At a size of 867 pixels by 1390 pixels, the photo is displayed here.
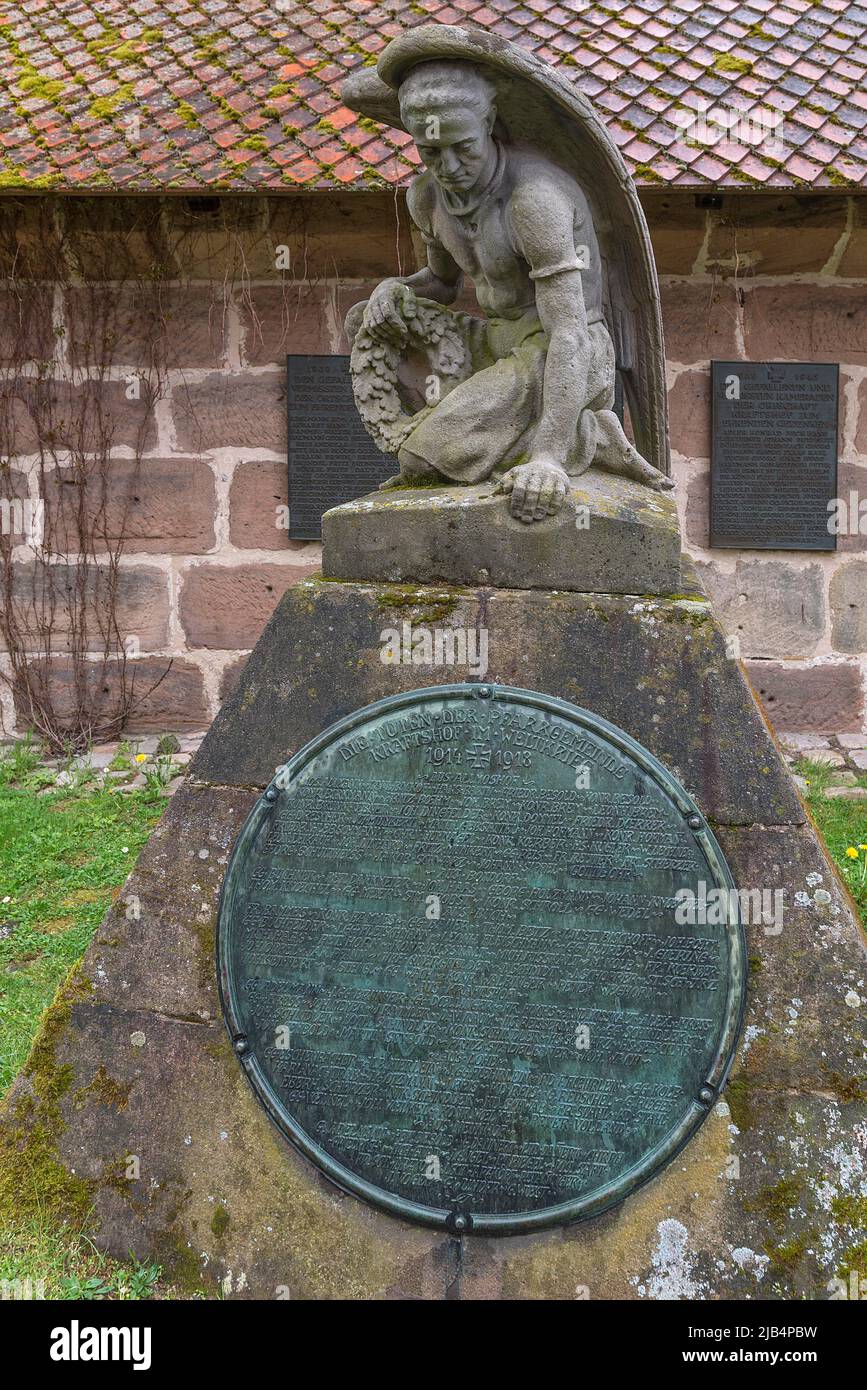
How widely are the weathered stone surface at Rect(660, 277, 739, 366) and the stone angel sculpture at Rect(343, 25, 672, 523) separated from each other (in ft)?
11.3

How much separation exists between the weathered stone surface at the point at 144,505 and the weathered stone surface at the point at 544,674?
4024mm

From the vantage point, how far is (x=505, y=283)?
2.54 meters

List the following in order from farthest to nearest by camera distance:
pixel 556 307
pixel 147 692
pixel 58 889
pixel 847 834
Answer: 1. pixel 147 692
2. pixel 847 834
3. pixel 58 889
4. pixel 556 307

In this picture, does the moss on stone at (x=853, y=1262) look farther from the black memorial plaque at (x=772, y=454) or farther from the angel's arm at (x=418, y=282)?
the black memorial plaque at (x=772, y=454)

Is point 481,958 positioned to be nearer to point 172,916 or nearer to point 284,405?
point 172,916

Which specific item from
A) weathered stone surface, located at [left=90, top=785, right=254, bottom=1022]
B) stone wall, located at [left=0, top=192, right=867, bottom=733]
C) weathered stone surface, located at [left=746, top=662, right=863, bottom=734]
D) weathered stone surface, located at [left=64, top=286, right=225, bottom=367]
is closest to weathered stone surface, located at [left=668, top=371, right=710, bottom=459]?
stone wall, located at [left=0, top=192, right=867, bottom=733]

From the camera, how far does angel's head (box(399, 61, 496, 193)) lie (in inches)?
87.5

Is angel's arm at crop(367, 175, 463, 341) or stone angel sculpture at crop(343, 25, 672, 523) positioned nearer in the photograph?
stone angel sculpture at crop(343, 25, 672, 523)

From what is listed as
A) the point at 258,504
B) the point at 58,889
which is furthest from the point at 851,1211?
the point at 258,504

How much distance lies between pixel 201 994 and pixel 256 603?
417 centimetres

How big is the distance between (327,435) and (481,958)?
437cm

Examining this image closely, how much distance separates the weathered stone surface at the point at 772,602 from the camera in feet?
20.3

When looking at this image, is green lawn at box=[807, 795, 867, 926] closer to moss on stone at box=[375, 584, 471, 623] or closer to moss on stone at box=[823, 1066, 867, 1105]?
moss on stone at box=[823, 1066, 867, 1105]

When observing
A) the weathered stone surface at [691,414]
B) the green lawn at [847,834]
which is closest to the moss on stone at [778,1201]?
the green lawn at [847,834]
